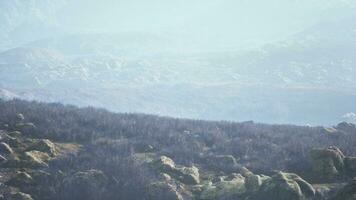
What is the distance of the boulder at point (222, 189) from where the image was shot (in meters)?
14.9

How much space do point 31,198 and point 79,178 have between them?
1.72 m

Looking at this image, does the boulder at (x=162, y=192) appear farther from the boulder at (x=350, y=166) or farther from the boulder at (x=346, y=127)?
the boulder at (x=346, y=127)

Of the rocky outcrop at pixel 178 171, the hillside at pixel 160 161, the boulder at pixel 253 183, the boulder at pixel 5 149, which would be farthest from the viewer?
the boulder at pixel 5 149

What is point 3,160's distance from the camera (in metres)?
17.2

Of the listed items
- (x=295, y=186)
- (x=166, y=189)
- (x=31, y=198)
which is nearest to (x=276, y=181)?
(x=295, y=186)

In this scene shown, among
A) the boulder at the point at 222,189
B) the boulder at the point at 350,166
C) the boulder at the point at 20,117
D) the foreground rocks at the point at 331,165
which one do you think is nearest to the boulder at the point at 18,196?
the boulder at the point at 222,189

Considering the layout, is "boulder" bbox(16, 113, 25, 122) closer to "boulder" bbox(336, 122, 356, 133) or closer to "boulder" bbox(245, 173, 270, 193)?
"boulder" bbox(245, 173, 270, 193)

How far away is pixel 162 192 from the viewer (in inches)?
582

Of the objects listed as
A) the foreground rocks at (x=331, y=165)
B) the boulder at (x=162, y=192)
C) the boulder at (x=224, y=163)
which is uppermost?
the foreground rocks at (x=331, y=165)

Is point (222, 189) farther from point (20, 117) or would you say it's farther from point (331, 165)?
point (20, 117)

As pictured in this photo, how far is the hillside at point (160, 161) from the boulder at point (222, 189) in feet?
0.10

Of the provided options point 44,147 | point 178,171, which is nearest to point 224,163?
point 178,171

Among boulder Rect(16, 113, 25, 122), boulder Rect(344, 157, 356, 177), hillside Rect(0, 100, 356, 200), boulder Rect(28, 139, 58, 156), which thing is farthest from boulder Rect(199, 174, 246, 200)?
boulder Rect(16, 113, 25, 122)

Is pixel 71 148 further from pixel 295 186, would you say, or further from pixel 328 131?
pixel 328 131
